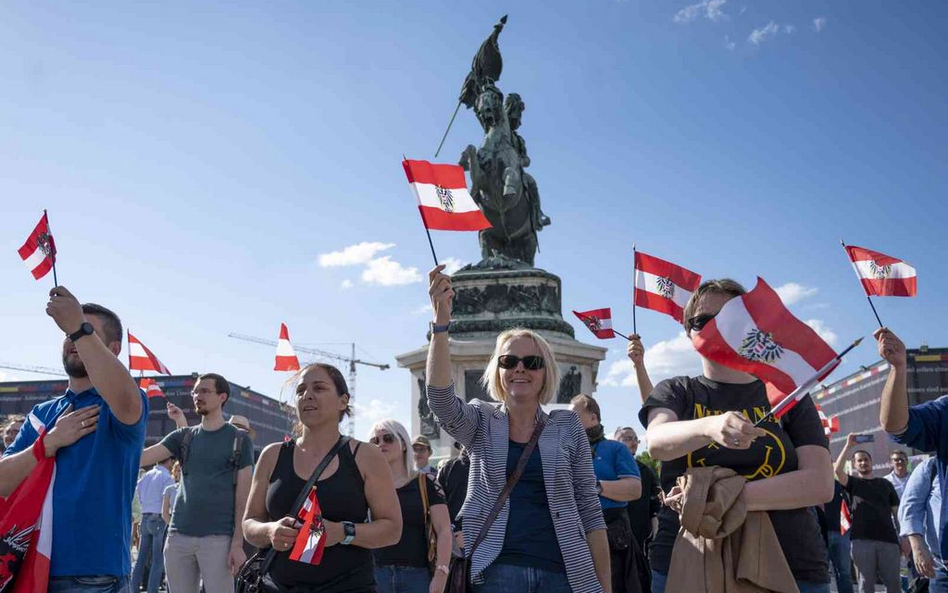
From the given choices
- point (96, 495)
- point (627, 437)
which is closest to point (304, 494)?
point (96, 495)

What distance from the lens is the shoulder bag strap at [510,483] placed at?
13.2 ft

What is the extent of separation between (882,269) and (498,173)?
13.3m

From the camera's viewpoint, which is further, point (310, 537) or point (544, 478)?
point (544, 478)

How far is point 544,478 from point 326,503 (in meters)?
0.94

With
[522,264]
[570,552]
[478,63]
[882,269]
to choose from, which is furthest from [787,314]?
[478,63]

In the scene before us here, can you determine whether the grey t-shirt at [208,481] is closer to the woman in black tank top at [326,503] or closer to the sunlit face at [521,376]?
the woman in black tank top at [326,503]

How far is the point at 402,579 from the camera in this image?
5.85 m

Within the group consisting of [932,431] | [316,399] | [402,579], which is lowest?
[402,579]

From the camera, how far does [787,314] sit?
11.7 ft

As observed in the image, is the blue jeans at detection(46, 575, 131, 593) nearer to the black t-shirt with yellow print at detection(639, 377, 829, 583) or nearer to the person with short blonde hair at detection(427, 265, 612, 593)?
the person with short blonde hair at detection(427, 265, 612, 593)

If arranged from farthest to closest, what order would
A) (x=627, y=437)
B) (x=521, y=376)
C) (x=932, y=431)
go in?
(x=627, y=437) < (x=932, y=431) < (x=521, y=376)

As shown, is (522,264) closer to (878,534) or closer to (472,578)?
(878,534)

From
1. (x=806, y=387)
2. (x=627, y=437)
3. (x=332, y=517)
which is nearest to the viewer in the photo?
(x=806, y=387)

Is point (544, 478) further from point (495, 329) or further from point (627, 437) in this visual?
point (495, 329)
